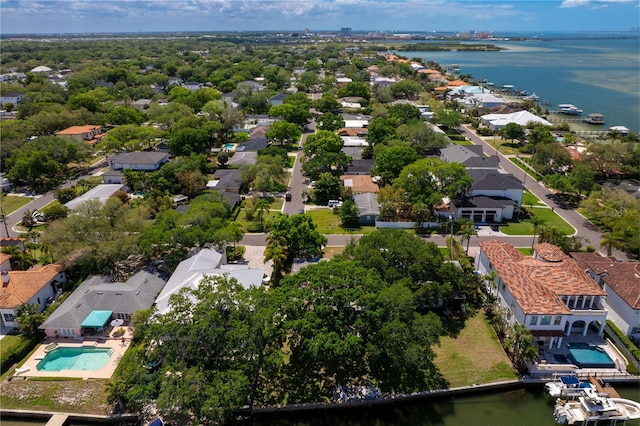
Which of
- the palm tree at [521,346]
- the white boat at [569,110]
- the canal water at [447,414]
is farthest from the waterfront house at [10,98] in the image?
the white boat at [569,110]

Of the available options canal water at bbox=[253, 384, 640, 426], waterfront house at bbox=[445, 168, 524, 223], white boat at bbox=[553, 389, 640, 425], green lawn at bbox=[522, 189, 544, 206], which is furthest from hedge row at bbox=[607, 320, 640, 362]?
green lawn at bbox=[522, 189, 544, 206]

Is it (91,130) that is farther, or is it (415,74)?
(415,74)

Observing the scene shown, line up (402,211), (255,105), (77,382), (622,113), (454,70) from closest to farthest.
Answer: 1. (77,382)
2. (402,211)
3. (255,105)
4. (622,113)
5. (454,70)

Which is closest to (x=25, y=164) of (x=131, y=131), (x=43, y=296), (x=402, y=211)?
(x=131, y=131)

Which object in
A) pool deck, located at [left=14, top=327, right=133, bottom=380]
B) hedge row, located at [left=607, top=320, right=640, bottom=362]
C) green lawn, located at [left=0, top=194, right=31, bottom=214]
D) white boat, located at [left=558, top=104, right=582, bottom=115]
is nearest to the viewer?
pool deck, located at [left=14, top=327, right=133, bottom=380]

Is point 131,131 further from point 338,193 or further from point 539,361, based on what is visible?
point 539,361

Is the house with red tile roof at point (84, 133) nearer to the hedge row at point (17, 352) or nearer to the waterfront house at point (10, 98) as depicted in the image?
the waterfront house at point (10, 98)

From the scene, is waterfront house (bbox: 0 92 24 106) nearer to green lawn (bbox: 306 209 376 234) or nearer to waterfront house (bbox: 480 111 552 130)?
green lawn (bbox: 306 209 376 234)
